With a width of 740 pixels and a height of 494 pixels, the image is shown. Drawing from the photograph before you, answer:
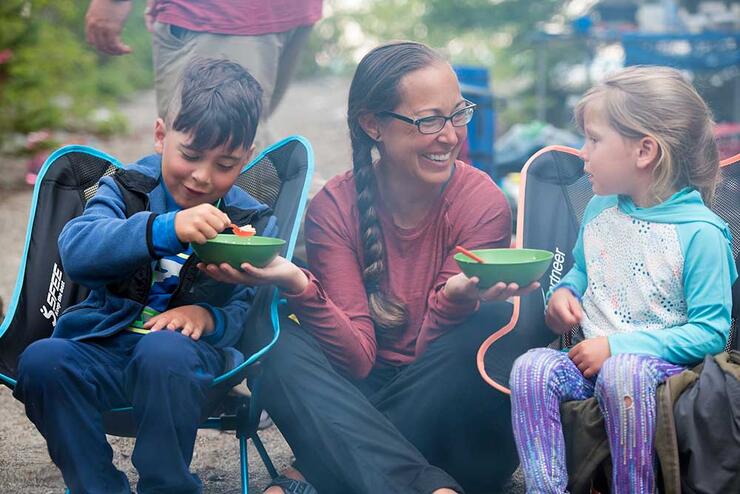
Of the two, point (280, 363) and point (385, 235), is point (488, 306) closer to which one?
point (385, 235)

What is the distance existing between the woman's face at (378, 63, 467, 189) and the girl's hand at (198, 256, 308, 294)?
0.45 m

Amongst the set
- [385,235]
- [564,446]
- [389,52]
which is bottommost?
[564,446]

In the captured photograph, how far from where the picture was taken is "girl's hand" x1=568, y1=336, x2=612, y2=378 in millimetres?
2330

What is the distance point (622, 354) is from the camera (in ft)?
7.47

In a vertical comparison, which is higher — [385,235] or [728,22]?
[728,22]

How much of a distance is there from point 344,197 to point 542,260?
0.75 m

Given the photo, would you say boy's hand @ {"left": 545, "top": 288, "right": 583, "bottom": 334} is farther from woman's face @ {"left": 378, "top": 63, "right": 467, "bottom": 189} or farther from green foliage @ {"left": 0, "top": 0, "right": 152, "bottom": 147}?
green foliage @ {"left": 0, "top": 0, "right": 152, "bottom": 147}

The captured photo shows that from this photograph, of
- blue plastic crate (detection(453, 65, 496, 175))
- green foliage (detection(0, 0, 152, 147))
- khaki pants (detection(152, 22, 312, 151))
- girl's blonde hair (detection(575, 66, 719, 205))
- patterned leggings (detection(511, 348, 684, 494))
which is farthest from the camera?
green foliage (detection(0, 0, 152, 147))

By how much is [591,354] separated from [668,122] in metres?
0.59

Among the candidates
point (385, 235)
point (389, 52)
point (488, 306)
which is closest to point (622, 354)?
point (488, 306)

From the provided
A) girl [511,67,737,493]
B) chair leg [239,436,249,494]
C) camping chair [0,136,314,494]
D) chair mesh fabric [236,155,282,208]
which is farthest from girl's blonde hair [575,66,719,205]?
chair leg [239,436,249,494]

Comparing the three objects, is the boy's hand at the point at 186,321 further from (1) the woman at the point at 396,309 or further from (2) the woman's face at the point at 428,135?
(2) the woman's face at the point at 428,135

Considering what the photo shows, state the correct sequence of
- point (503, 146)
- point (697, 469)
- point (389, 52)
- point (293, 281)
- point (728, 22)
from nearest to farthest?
point (697, 469), point (293, 281), point (389, 52), point (503, 146), point (728, 22)

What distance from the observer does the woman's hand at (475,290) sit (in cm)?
233
